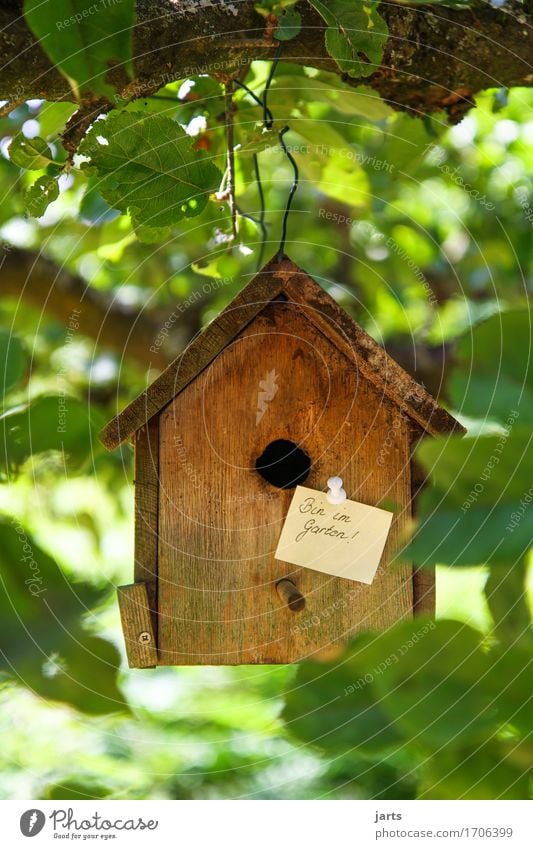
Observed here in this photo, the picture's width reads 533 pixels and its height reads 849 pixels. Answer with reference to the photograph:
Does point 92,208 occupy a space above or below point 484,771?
above

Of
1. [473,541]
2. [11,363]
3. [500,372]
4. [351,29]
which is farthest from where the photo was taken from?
[351,29]

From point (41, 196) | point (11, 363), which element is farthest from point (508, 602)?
point (41, 196)

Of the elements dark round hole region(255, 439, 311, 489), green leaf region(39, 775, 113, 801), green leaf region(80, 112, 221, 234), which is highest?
green leaf region(80, 112, 221, 234)

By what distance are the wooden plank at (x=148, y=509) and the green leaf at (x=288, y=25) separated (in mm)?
439

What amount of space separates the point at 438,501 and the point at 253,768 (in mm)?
1575

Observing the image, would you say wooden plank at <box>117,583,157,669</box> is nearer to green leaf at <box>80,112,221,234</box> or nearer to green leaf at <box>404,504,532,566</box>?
green leaf at <box>80,112,221,234</box>

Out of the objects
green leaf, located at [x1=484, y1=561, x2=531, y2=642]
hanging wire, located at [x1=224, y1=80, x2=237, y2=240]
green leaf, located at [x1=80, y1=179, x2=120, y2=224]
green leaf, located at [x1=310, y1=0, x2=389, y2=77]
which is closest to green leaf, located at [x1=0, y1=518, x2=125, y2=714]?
green leaf, located at [x1=484, y1=561, x2=531, y2=642]

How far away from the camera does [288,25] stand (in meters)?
0.96

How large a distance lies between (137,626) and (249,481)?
209 millimetres

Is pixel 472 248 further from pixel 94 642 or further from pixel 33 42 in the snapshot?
pixel 94 642

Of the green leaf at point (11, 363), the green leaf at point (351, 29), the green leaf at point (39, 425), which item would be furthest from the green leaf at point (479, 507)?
the green leaf at point (351, 29)

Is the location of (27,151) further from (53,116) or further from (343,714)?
(343,714)

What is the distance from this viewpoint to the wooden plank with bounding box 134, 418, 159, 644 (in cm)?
105

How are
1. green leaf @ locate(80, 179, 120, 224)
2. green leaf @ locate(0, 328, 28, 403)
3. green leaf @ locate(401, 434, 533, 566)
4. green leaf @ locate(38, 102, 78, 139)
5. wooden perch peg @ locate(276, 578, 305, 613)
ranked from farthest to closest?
green leaf @ locate(80, 179, 120, 224) < green leaf @ locate(38, 102, 78, 139) < wooden perch peg @ locate(276, 578, 305, 613) < green leaf @ locate(0, 328, 28, 403) < green leaf @ locate(401, 434, 533, 566)
